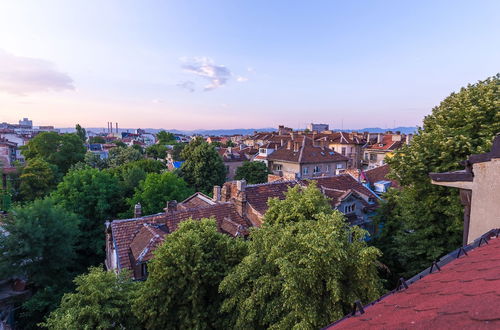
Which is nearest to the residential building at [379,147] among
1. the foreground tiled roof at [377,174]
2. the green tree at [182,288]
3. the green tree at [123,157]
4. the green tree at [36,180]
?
the foreground tiled roof at [377,174]

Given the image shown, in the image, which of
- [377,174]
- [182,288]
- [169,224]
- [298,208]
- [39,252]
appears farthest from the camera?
[377,174]

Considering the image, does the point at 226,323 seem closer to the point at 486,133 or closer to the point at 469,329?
the point at 469,329

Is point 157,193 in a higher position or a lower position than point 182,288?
lower

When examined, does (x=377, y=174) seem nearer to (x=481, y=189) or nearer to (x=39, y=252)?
(x=481, y=189)

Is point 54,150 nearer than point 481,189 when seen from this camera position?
No

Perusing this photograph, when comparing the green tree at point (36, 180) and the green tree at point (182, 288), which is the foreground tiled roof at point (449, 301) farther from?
the green tree at point (36, 180)

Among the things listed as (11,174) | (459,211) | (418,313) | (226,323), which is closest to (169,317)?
(226,323)

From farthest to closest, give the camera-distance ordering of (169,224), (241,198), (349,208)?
(349,208) < (241,198) < (169,224)

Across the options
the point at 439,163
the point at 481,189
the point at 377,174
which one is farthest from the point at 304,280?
the point at 377,174
